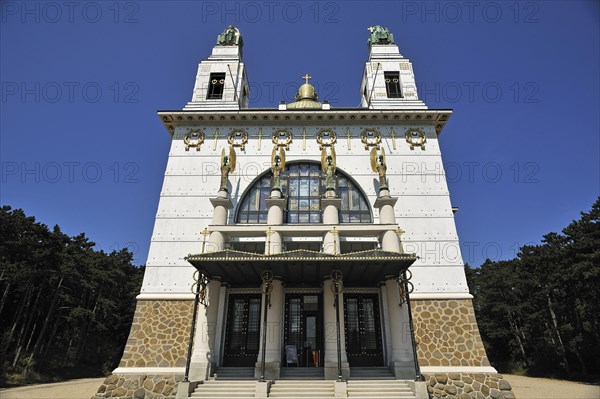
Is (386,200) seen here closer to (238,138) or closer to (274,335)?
(274,335)

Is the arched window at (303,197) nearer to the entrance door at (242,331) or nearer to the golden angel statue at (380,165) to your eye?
the golden angel statue at (380,165)

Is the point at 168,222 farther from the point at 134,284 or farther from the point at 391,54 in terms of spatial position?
the point at 134,284

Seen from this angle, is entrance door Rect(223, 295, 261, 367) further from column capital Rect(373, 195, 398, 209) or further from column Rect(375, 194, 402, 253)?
column capital Rect(373, 195, 398, 209)

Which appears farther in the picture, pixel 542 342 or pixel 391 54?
pixel 542 342

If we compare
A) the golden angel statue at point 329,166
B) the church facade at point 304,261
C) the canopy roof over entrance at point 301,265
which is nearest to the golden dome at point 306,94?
the church facade at point 304,261

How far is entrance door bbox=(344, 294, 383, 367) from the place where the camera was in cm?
1472

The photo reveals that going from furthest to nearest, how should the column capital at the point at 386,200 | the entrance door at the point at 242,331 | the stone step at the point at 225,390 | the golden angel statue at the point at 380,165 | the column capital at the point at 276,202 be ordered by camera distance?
1. the golden angel statue at the point at 380,165
2. the column capital at the point at 276,202
3. the column capital at the point at 386,200
4. the entrance door at the point at 242,331
5. the stone step at the point at 225,390

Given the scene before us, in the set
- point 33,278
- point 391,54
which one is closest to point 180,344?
point 391,54

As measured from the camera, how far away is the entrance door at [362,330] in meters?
14.7

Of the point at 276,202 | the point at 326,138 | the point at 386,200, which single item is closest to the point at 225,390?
the point at 276,202

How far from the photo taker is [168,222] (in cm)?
1698

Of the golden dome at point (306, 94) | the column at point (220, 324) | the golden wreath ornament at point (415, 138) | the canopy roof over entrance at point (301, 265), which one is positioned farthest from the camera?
the golden dome at point (306, 94)

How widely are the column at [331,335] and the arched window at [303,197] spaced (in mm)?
3790

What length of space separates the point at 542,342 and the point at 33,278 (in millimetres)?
47517
